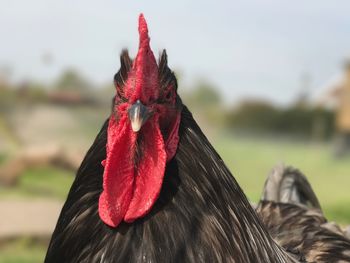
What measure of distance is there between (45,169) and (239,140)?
33.5 feet

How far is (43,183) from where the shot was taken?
38.6 feet

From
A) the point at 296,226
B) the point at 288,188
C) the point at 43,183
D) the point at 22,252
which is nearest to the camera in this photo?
the point at 296,226

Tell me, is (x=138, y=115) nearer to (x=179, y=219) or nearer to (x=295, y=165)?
(x=179, y=219)

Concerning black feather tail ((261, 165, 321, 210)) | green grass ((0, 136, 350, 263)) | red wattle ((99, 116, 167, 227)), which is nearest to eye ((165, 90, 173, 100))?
red wattle ((99, 116, 167, 227))

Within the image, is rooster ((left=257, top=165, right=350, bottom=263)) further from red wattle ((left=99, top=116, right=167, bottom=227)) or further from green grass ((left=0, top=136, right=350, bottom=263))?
red wattle ((left=99, top=116, right=167, bottom=227))

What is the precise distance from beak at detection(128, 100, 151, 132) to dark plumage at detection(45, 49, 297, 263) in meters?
0.19

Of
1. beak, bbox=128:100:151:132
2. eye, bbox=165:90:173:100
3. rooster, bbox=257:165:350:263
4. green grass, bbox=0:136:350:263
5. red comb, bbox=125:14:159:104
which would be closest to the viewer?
beak, bbox=128:100:151:132

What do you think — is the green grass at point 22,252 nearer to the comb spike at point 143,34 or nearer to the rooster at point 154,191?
the rooster at point 154,191

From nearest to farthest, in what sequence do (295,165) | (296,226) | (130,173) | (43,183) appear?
1. (130,173)
2. (296,226)
3. (43,183)
4. (295,165)

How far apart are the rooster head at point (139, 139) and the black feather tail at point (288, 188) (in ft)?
5.41

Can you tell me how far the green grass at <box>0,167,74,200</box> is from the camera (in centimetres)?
1096

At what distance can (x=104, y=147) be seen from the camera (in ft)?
8.47

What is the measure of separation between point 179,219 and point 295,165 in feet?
43.0

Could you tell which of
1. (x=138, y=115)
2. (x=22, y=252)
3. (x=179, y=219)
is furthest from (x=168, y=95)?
(x=22, y=252)
